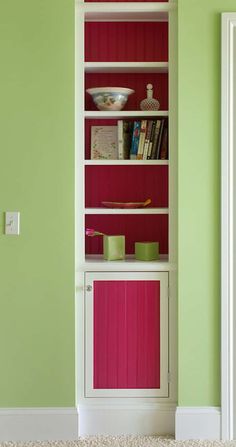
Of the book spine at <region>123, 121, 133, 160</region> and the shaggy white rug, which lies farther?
the book spine at <region>123, 121, 133, 160</region>

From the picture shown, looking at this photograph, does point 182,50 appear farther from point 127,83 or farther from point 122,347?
point 122,347

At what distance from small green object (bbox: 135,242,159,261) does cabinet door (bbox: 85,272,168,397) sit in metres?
0.12

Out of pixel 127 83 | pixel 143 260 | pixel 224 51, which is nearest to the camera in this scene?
pixel 224 51

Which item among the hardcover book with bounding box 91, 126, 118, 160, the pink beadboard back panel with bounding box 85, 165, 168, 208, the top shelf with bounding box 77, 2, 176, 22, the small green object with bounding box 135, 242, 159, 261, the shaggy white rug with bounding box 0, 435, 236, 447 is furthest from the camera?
the pink beadboard back panel with bounding box 85, 165, 168, 208

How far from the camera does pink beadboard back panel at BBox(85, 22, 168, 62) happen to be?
3.55 meters

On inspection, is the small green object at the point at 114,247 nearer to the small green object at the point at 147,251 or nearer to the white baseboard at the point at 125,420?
the small green object at the point at 147,251

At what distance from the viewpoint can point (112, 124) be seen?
3625mm

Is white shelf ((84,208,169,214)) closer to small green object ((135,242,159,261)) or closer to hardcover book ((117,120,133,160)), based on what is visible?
small green object ((135,242,159,261))
